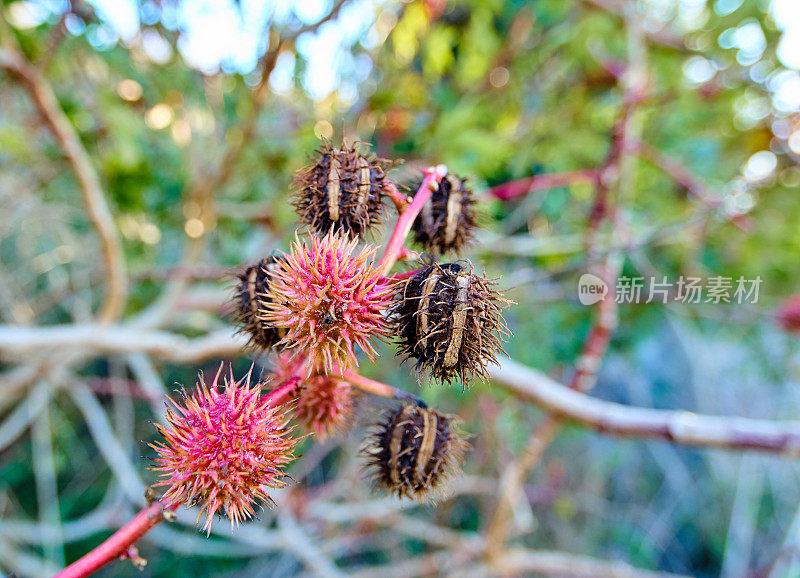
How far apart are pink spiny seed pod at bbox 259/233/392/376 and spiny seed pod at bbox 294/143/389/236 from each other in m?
0.03

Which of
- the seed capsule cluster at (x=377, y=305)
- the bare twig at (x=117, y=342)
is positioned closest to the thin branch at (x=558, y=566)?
the bare twig at (x=117, y=342)

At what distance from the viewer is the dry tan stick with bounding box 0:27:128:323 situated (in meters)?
1.55

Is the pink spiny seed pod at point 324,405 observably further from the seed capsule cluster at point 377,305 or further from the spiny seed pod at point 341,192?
the spiny seed pod at point 341,192

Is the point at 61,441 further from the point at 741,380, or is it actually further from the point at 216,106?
the point at 741,380

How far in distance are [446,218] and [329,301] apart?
0.21 m

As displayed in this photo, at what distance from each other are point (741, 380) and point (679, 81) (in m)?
2.33

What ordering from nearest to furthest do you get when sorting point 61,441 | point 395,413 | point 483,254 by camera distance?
point 395,413
point 483,254
point 61,441

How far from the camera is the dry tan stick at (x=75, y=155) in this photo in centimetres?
155

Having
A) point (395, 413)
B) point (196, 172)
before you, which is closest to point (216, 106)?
point (196, 172)

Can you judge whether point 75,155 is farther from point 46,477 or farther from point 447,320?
point 46,477

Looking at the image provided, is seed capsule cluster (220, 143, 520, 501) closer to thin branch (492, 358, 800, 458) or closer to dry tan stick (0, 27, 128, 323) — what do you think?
thin branch (492, 358, 800, 458)

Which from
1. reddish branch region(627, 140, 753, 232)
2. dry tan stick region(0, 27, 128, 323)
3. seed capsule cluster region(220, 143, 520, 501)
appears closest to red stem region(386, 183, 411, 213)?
seed capsule cluster region(220, 143, 520, 501)

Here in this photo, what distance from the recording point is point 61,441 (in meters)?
3.30

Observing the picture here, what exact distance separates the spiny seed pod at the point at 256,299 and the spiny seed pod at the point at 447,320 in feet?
0.60
